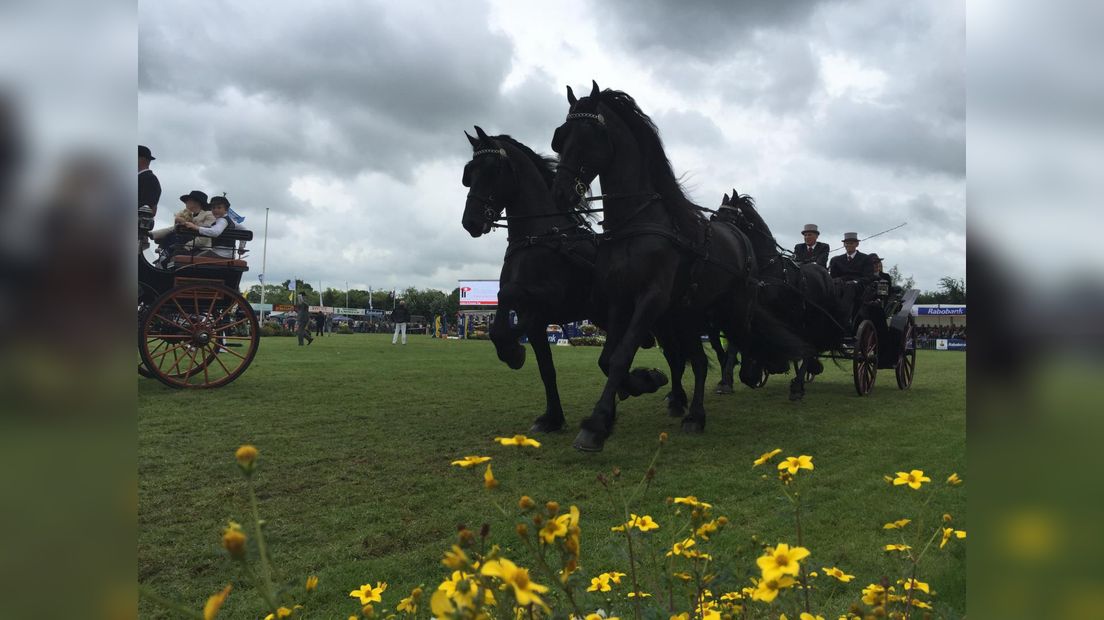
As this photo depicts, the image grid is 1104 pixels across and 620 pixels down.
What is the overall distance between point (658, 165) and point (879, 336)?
19.5 ft

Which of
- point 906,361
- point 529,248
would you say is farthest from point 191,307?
point 906,361

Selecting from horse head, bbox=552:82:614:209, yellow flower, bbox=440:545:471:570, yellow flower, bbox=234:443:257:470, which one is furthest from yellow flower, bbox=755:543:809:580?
horse head, bbox=552:82:614:209

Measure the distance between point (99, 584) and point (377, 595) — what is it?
133 cm

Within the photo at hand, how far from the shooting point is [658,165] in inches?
230

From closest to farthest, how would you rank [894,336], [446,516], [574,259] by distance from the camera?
[446,516]
[574,259]
[894,336]

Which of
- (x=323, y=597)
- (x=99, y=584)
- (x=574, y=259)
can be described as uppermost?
(x=574, y=259)

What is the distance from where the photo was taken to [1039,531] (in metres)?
0.57

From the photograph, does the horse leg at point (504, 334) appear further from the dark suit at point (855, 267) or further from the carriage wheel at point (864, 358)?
the dark suit at point (855, 267)

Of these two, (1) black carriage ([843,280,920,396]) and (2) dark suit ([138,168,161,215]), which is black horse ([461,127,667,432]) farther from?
(1) black carriage ([843,280,920,396])

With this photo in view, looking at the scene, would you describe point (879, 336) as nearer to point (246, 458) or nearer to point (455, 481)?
point (455, 481)

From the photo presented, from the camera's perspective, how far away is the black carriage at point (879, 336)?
9180mm

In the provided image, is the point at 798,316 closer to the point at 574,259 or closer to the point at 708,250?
the point at 708,250

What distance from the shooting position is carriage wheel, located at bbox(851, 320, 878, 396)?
905 centimetres

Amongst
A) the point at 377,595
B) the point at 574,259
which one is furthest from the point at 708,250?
the point at 377,595
